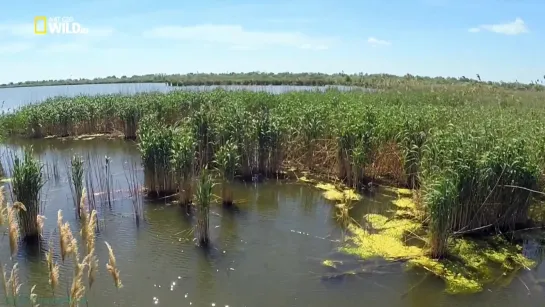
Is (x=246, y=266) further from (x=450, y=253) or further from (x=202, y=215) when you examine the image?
(x=450, y=253)

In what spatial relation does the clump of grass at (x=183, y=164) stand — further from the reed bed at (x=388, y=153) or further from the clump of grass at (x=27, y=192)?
the clump of grass at (x=27, y=192)

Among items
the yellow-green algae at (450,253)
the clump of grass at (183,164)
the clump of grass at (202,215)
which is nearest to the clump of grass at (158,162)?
the clump of grass at (183,164)

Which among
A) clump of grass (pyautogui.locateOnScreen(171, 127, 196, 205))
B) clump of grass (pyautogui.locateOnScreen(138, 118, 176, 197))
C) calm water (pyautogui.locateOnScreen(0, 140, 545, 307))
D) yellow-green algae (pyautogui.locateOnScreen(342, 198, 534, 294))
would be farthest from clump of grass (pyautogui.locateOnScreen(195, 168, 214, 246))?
clump of grass (pyautogui.locateOnScreen(138, 118, 176, 197))

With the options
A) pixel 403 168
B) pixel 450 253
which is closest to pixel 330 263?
pixel 450 253

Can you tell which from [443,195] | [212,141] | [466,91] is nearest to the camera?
[443,195]

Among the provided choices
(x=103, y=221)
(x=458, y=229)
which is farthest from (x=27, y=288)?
(x=458, y=229)

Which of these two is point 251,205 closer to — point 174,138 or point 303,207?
point 303,207

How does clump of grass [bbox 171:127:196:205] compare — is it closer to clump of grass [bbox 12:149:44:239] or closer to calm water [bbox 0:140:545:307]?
calm water [bbox 0:140:545:307]
